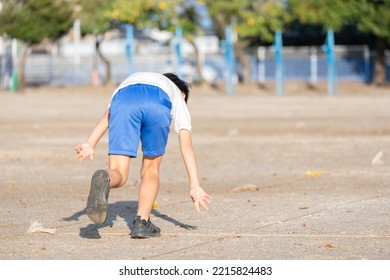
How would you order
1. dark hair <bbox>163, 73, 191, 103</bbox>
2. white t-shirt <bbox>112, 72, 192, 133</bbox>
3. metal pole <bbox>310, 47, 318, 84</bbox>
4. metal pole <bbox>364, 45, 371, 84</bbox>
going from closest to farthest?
white t-shirt <bbox>112, 72, 192, 133</bbox> → dark hair <bbox>163, 73, 191, 103</bbox> → metal pole <bbox>364, 45, 371, 84</bbox> → metal pole <bbox>310, 47, 318, 84</bbox>

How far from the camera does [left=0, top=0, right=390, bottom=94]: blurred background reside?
2240 inches

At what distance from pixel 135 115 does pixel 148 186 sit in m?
0.74

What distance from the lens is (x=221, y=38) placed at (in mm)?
64875

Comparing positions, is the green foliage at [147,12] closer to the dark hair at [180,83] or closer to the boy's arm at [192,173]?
the dark hair at [180,83]

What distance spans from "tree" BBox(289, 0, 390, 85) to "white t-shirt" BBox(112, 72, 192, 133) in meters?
41.4

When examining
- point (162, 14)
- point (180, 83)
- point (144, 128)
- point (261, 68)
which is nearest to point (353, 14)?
point (162, 14)

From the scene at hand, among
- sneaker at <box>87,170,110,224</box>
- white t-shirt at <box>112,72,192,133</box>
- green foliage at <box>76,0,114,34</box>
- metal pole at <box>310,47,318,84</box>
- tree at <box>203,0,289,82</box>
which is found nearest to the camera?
sneaker at <box>87,170,110,224</box>

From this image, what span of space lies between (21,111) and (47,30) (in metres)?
24.0

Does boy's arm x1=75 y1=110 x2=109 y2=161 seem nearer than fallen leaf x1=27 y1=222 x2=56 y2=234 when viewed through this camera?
Yes

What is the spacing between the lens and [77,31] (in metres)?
77.2

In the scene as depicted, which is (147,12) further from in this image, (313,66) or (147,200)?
(147,200)

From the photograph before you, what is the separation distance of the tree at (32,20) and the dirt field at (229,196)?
98.2ft

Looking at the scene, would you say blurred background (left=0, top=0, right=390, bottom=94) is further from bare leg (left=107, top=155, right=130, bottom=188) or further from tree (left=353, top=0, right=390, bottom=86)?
bare leg (left=107, top=155, right=130, bottom=188)

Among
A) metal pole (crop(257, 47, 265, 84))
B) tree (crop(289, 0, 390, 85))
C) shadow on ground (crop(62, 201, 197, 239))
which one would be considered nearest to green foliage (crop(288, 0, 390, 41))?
tree (crop(289, 0, 390, 85))
